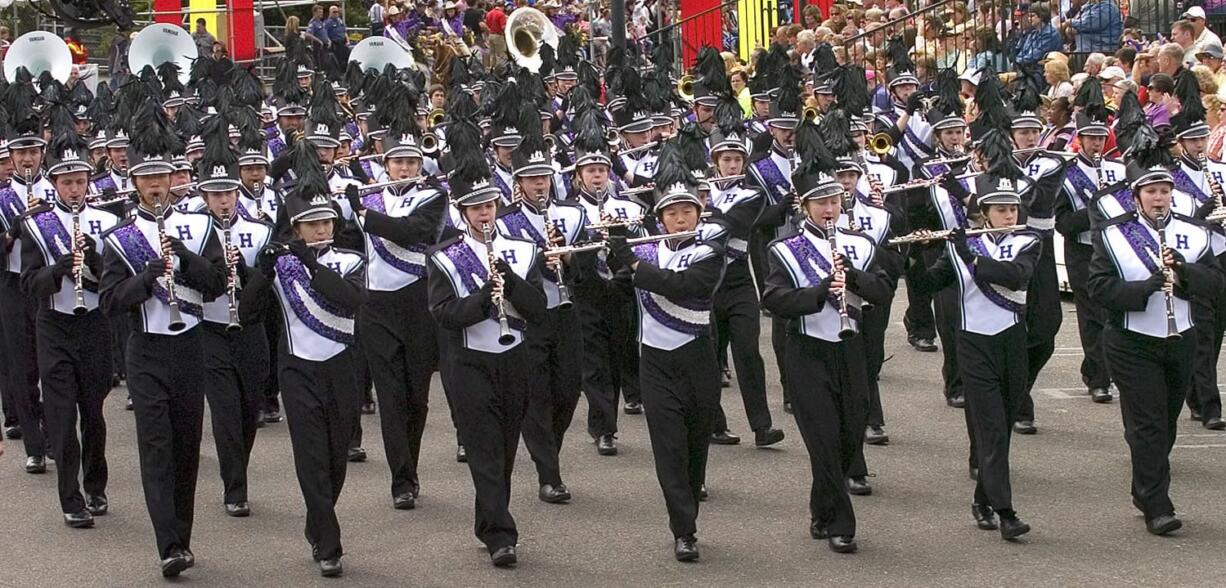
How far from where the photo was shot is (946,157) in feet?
43.5

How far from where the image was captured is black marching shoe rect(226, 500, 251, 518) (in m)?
10.3

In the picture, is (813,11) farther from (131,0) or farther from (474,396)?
(474,396)

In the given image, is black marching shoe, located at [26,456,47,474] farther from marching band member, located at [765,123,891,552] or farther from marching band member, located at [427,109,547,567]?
marching band member, located at [765,123,891,552]

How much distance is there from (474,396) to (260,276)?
113 cm

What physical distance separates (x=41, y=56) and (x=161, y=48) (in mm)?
1157

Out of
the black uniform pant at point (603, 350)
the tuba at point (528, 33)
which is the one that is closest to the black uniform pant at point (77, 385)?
the black uniform pant at point (603, 350)

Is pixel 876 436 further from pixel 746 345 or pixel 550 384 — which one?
pixel 550 384

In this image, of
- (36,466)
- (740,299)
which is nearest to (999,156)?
(740,299)

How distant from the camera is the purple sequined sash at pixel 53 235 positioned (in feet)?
35.2

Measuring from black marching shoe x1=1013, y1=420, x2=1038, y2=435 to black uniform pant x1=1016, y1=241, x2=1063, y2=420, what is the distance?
0.02m

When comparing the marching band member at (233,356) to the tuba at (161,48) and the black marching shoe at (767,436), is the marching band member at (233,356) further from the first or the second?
the tuba at (161,48)

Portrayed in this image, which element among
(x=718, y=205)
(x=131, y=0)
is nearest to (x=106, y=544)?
(x=718, y=205)

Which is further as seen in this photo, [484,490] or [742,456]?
[742,456]

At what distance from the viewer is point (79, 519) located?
399 inches
